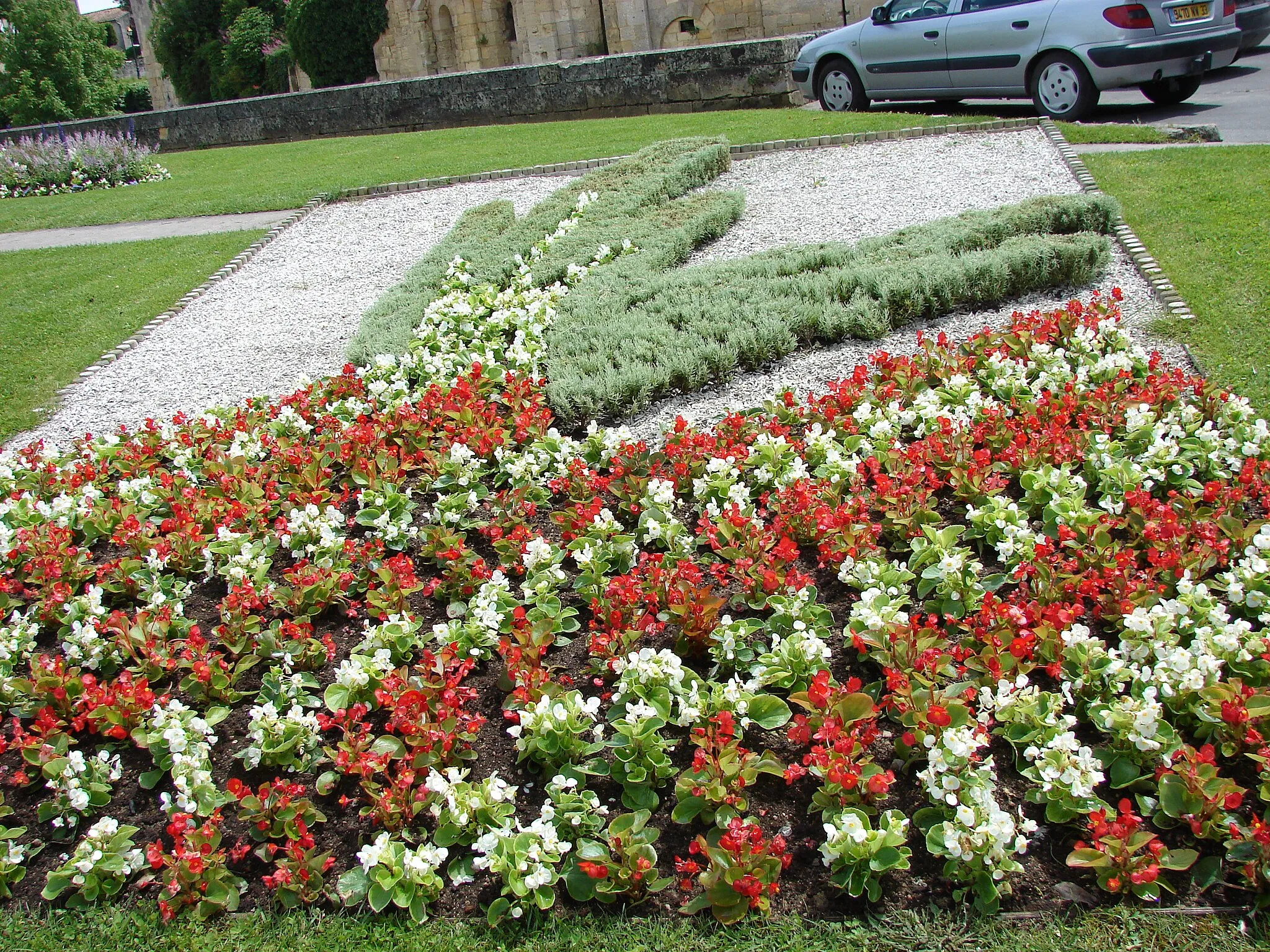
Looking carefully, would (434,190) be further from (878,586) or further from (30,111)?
(30,111)

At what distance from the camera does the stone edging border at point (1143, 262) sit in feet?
20.5

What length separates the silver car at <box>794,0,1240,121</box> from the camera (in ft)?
37.6

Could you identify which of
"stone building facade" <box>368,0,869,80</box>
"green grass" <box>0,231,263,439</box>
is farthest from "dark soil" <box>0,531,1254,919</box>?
"stone building facade" <box>368,0,869,80</box>

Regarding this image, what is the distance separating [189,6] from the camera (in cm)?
3622

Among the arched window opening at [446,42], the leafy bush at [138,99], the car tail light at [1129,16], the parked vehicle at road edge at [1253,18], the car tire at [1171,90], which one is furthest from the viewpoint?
the leafy bush at [138,99]

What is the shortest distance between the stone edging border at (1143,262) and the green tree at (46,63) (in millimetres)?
29154

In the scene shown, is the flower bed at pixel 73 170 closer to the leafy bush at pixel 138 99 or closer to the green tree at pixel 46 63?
the green tree at pixel 46 63

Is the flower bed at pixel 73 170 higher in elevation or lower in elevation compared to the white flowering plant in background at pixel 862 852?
higher

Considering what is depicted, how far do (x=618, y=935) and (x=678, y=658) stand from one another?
926 mm

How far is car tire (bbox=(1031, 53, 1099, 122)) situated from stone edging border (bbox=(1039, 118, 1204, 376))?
81.3 inches

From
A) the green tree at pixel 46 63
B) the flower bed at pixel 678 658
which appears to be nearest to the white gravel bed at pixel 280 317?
the flower bed at pixel 678 658

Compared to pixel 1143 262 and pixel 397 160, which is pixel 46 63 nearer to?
pixel 397 160

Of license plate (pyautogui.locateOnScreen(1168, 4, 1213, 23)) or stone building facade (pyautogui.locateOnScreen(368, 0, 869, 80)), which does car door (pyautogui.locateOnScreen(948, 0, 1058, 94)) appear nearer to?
license plate (pyautogui.locateOnScreen(1168, 4, 1213, 23))

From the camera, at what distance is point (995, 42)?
12305 millimetres
